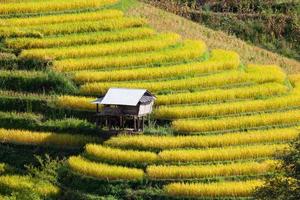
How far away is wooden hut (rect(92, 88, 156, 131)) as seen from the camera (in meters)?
29.0

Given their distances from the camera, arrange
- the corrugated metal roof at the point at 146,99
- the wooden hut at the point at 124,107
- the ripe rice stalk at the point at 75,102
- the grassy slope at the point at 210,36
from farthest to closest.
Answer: the grassy slope at the point at 210,36 → the ripe rice stalk at the point at 75,102 → the corrugated metal roof at the point at 146,99 → the wooden hut at the point at 124,107

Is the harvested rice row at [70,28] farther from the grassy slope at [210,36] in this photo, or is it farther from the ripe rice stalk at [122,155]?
the ripe rice stalk at [122,155]

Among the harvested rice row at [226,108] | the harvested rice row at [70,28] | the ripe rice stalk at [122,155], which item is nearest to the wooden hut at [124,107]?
the harvested rice row at [226,108]

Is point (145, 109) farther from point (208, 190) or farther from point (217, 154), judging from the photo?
point (208, 190)

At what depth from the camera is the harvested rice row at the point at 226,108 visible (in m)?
30.3

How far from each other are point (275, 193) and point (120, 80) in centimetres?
1188

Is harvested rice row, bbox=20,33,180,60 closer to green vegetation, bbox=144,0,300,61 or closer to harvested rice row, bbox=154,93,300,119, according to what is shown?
harvested rice row, bbox=154,93,300,119

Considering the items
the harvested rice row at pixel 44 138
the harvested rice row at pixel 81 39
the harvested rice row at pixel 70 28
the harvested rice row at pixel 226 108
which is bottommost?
the harvested rice row at pixel 44 138

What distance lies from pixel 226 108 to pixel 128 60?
17.8 feet

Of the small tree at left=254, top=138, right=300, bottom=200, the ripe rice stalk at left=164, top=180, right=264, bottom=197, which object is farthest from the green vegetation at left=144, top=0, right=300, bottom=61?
the small tree at left=254, top=138, right=300, bottom=200

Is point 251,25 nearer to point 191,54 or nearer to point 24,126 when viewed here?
point 191,54

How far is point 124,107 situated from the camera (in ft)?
95.9

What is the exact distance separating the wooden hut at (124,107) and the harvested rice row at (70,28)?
26.4 feet

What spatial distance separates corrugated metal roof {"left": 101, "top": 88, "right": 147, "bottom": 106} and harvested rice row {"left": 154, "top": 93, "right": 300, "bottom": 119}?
1.54m
